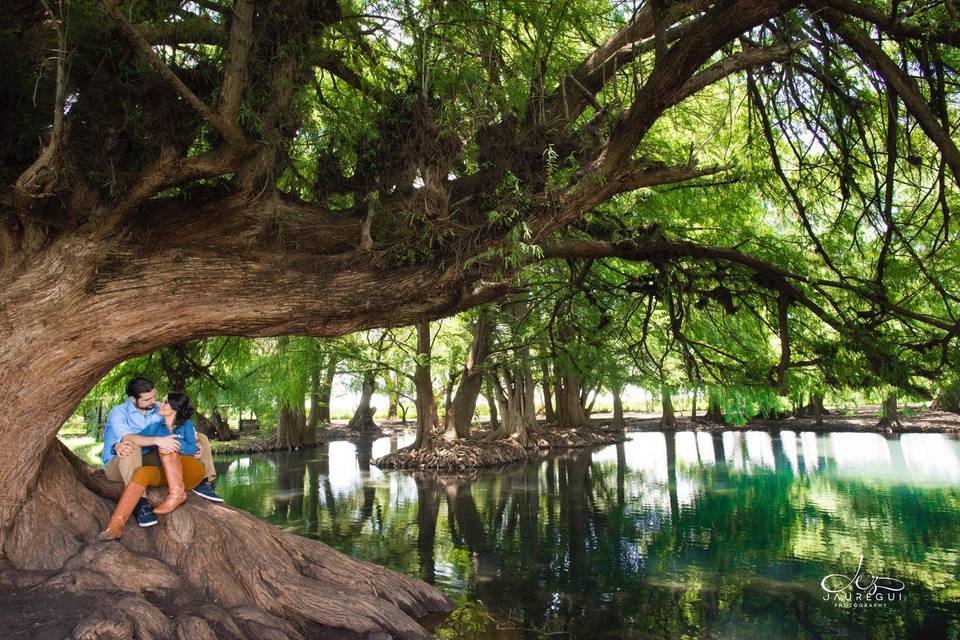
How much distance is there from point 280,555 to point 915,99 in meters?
5.85

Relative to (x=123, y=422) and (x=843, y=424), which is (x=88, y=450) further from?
(x=843, y=424)

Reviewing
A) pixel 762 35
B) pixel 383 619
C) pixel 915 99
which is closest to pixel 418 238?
pixel 383 619

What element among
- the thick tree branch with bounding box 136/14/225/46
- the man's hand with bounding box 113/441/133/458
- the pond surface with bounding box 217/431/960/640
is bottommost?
the pond surface with bounding box 217/431/960/640

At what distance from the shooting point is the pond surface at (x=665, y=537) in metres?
6.34

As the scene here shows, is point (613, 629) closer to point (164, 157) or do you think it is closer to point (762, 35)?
point (164, 157)

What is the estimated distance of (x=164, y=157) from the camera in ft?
15.3

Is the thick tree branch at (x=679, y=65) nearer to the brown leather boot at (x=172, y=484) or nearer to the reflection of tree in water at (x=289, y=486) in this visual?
the brown leather boot at (x=172, y=484)

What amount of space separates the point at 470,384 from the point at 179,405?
50.9ft

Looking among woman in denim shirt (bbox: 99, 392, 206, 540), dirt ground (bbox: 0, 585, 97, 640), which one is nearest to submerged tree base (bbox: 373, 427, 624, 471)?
woman in denim shirt (bbox: 99, 392, 206, 540)

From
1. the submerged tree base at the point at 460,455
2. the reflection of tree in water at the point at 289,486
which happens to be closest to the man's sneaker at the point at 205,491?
the reflection of tree in water at the point at 289,486

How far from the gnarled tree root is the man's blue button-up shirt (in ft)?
1.71

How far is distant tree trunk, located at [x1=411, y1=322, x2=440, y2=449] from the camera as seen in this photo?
2053 cm

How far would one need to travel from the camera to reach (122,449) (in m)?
4.93

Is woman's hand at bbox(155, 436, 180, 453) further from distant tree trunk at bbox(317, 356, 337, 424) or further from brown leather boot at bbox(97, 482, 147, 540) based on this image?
distant tree trunk at bbox(317, 356, 337, 424)
